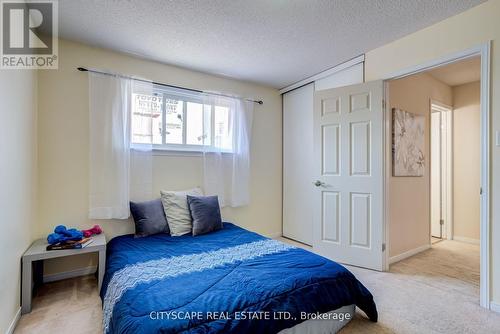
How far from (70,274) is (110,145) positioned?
134 centimetres

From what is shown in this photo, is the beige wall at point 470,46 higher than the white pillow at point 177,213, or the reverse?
the beige wall at point 470,46

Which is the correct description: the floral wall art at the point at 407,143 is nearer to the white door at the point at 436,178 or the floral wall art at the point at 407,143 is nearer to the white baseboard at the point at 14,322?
the white door at the point at 436,178

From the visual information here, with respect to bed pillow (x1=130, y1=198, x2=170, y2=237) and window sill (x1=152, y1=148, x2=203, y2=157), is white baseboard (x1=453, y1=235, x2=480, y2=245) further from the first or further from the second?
bed pillow (x1=130, y1=198, x2=170, y2=237)

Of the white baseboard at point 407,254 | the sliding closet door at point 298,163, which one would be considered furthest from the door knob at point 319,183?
the white baseboard at point 407,254

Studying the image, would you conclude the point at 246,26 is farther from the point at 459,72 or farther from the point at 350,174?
the point at 459,72

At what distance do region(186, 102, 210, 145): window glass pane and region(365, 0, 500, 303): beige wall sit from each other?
2.16 meters

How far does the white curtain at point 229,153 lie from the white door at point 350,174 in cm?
94

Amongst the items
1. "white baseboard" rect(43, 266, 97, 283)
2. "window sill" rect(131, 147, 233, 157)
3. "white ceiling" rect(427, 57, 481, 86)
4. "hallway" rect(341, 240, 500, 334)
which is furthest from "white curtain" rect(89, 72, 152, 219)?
"white ceiling" rect(427, 57, 481, 86)

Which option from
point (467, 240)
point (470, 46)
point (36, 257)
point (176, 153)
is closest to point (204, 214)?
point (176, 153)

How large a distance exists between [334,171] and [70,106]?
114 inches

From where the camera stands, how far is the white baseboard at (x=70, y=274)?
2.37 m

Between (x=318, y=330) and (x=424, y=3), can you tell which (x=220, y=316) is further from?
(x=424, y=3)

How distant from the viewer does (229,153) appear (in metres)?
3.33

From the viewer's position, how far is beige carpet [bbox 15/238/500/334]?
1.68 m
